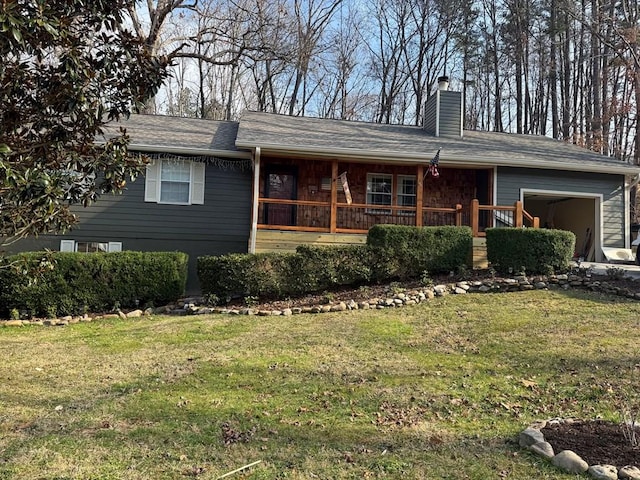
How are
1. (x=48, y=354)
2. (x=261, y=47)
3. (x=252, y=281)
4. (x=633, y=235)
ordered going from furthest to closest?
(x=261, y=47)
(x=633, y=235)
(x=252, y=281)
(x=48, y=354)

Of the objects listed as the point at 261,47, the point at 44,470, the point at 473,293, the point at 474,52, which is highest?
the point at 474,52

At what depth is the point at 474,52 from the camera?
1062 inches

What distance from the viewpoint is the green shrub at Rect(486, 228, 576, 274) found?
372 inches

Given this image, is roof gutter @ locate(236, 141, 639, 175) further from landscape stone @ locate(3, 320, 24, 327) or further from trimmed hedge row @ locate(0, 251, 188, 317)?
landscape stone @ locate(3, 320, 24, 327)

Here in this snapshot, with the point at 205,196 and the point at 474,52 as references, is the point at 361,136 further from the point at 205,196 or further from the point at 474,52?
the point at 474,52

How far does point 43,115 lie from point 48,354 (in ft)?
11.6

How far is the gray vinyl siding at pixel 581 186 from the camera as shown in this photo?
1262 centimetres

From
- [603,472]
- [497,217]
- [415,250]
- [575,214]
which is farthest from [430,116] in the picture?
[603,472]

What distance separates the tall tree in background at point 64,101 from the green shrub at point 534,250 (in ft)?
25.3

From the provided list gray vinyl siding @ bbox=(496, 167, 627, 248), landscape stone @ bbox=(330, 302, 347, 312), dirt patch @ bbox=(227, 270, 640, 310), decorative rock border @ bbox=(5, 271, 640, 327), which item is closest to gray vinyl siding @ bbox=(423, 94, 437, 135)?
gray vinyl siding @ bbox=(496, 167, 627, 248)

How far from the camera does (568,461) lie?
301 cm

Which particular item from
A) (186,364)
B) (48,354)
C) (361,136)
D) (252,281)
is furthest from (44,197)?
(361,136)

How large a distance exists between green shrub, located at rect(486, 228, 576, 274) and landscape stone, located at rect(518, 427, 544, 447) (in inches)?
259

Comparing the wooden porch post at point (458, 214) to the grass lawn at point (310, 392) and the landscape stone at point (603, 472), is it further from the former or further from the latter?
the landscape stone at point (603, 472)
